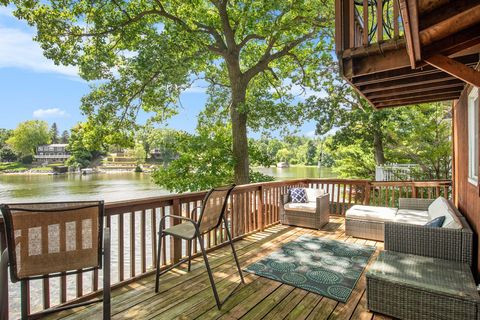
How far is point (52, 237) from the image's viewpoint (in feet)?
5.81

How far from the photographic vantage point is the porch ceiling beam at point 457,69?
1805 millimetres

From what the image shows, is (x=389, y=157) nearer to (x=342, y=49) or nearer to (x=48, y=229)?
(x=342, y=49)

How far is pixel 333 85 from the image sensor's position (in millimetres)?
9234

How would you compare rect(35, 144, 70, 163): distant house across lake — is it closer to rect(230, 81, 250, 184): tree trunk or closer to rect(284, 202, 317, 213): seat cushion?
Result: rect(230, 81, 250, 184): tree trunk

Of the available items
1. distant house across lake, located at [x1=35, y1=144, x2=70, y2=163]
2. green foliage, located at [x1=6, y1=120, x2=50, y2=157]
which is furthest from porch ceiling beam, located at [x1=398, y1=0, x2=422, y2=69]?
distant house across lake, located at [x1=35, y1=144, x2=70, y2=163]

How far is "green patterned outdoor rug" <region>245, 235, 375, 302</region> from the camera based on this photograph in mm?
2826

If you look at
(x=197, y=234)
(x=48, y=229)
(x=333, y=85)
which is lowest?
(x=197, y=234)

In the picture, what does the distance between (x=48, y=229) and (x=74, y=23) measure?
23.8 feet

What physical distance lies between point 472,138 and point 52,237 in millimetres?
4455

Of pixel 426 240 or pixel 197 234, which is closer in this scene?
pixel 197 234

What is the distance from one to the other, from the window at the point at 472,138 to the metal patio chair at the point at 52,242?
12.7 feet

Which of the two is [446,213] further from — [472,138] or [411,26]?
[411,26]

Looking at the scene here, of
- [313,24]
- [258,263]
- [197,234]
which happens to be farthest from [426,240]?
[313,24]

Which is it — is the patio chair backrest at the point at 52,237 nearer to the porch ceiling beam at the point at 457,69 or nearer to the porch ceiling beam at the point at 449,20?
the porch ceiling beam at the point at 449,20
